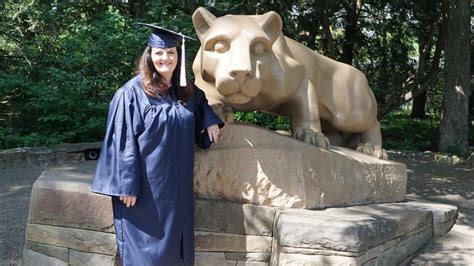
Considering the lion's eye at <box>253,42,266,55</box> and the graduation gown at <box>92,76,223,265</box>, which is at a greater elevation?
the lion's eye at <box>253,42,266,55</box>

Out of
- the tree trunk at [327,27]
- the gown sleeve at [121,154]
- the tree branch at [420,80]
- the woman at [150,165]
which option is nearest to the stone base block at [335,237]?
the woman at [150,165]

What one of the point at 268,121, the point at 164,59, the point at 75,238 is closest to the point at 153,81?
the point at 164,59

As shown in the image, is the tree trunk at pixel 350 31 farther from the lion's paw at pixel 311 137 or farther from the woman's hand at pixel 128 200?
the woman's hand at pixel 128 200

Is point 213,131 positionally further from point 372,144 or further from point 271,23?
point 372,144

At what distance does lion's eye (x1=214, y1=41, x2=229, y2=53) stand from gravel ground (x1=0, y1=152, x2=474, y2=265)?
1959 mm

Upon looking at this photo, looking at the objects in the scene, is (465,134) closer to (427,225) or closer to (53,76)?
(427,225)

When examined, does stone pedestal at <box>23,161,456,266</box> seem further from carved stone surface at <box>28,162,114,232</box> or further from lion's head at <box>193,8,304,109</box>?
lion's head at <box>193,8,304,109</box>

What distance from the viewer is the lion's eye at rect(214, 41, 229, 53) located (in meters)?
3.11

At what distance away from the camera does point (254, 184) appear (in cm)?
318

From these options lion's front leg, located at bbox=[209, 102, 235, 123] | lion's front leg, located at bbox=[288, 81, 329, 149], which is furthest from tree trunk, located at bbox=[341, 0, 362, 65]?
lion's front leg, located at bbox=[209, 102, 235, 123]

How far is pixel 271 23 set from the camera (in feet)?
10.8

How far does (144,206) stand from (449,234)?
8.58 ft

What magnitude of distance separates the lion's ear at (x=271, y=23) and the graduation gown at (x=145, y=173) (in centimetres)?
100

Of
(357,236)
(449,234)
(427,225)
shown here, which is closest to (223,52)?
(357,236)
